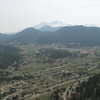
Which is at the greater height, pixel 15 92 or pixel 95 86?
pixel 95 86

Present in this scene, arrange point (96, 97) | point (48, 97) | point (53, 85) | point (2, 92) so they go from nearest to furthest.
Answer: point (96, 97) < point (48, 97) < point (2, 92) < point (53, 85)

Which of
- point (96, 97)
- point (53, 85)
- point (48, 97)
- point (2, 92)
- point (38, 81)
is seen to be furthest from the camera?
point (38, 81)

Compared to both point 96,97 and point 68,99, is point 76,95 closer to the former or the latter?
point 68,99

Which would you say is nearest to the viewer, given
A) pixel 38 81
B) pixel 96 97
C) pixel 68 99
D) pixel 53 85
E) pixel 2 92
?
pixel 96 97

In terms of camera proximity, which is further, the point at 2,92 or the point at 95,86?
the point at 2,92

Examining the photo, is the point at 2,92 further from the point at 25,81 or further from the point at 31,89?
the point at 25,81

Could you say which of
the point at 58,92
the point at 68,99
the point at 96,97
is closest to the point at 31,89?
the point at 58,92

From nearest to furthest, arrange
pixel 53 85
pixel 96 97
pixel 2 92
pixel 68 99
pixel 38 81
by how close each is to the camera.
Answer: pixel 96 97 < pixel 68 99 < pixel 2 92 < pixel 53 85 < pixel 38 81

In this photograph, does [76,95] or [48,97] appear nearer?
[76,95]

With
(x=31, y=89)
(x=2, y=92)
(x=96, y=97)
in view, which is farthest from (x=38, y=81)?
(x=96, y=97)
